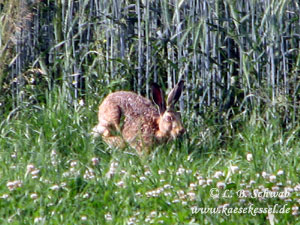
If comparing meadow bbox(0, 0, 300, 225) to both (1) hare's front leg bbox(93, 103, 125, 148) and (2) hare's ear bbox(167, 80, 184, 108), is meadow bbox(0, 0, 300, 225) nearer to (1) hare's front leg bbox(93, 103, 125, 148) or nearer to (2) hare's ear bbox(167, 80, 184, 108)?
(1) hare's front leg bbox(93, 103, 125, 148)

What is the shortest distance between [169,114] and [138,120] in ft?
0.95

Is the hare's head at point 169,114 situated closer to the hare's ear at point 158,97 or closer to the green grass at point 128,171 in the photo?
the hare's ear at point 158,97

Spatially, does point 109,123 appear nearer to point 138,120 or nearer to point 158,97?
point 138,120

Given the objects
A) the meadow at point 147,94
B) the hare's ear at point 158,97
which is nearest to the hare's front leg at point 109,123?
the meadow at point 147,94

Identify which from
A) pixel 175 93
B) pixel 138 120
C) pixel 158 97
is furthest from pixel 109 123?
pixel 175 93

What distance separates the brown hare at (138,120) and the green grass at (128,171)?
147 mm

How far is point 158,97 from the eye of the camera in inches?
227

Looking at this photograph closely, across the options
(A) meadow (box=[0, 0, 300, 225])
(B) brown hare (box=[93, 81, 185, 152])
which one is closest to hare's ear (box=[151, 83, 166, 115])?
(B) brown hare (box=[93, 81, 185, 152])

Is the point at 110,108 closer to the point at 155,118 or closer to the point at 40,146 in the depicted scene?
the point at 155,118

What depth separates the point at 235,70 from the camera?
6414 mm

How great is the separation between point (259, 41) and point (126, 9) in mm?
1291

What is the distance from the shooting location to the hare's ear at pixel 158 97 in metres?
5.69

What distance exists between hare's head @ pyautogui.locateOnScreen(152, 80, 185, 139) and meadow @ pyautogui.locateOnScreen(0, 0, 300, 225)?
0.11m

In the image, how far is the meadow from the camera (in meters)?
4.12
